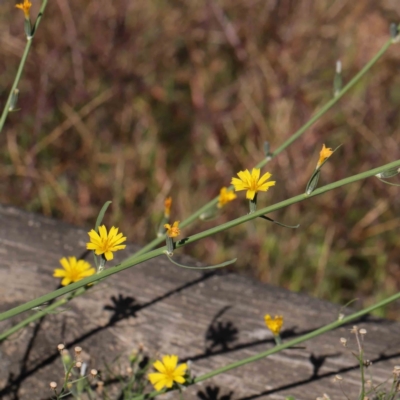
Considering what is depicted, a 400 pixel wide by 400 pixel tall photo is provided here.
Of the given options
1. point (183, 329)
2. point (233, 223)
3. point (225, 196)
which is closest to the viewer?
point (233, 223)

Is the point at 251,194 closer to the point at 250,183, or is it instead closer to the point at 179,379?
the point at 250,183

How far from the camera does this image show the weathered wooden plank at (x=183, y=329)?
3.51 ft

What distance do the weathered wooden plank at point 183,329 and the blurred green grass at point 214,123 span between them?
626 mm

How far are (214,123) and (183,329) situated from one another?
1.20m

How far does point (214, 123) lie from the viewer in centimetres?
222

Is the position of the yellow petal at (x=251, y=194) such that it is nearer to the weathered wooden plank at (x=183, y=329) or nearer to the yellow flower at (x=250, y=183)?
the yellow flower at (x=250, y=183)

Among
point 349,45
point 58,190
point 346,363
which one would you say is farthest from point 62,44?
point 346,363

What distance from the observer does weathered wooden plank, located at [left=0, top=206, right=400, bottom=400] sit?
1.07 meters

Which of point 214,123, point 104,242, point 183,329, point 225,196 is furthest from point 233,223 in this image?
point 214,123

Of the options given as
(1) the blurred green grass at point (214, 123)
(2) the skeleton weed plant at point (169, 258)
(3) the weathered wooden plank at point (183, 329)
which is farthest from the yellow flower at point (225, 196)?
(1) the blurred green grass at point (214, 123)

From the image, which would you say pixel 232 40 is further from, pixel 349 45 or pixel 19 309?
pixel 19 309

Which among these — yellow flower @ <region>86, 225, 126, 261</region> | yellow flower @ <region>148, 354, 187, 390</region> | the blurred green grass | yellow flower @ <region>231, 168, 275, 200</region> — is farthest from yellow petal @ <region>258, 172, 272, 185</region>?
the blurred green grass

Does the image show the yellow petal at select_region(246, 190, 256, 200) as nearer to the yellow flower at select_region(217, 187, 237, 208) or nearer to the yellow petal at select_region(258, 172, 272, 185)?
the yellow petal at select_region(258, 172, 272, 185)

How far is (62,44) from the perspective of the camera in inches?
90.7
